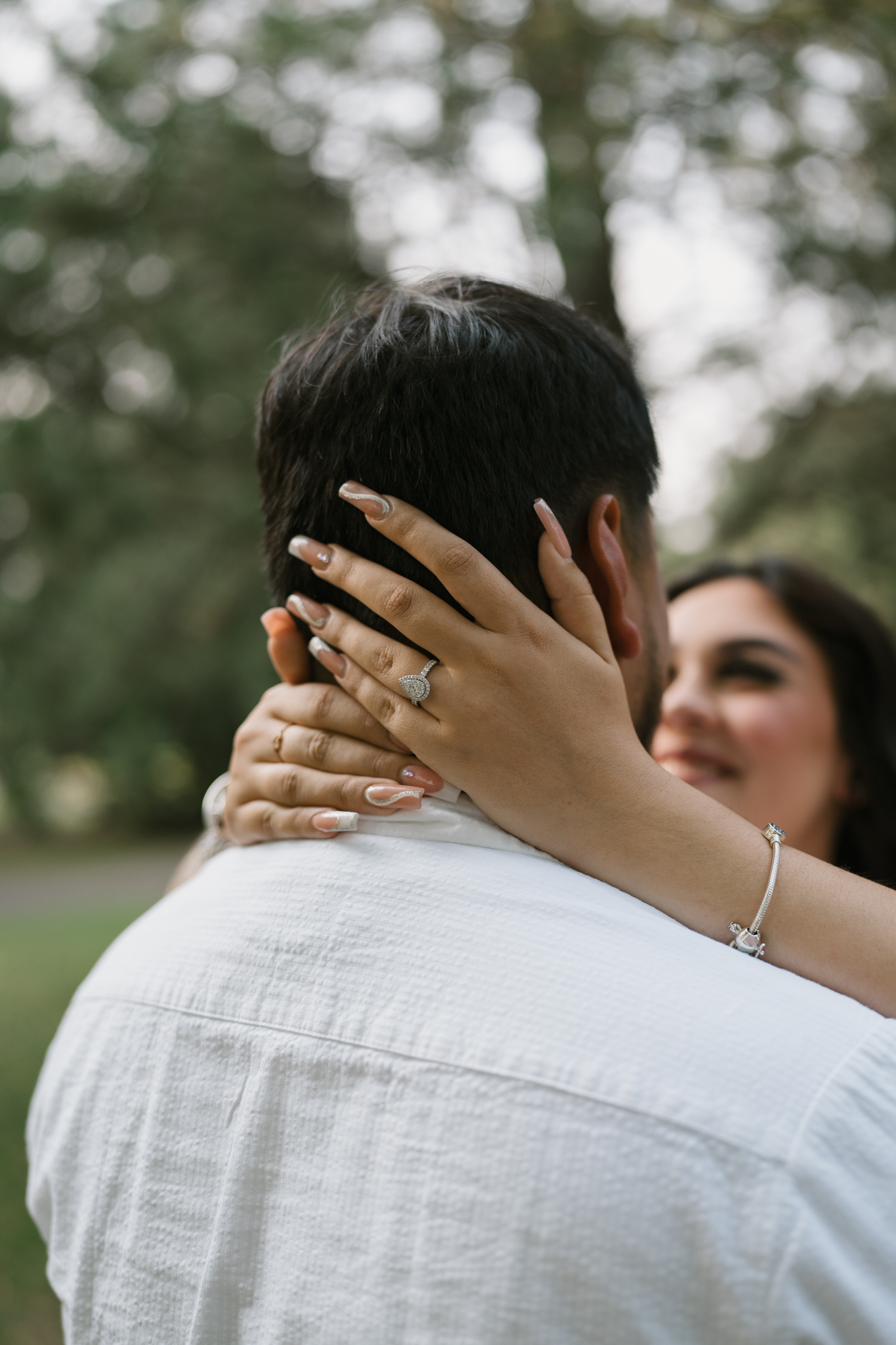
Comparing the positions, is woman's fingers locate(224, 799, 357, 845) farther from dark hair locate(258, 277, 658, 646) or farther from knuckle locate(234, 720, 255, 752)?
dark hair locate(258, 277, 658, 646)

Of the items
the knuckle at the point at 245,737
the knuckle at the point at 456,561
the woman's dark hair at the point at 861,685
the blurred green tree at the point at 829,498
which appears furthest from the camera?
the blurred green tree at the point at 829,498

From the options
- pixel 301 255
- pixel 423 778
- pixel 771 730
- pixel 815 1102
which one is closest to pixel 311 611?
pixel 423 778

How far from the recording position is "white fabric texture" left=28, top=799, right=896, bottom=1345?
0.96 meters

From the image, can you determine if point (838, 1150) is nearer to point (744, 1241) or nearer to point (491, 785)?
point (744, 1241)

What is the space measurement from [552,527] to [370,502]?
229mm

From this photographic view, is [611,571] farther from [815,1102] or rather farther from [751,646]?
[751,646]

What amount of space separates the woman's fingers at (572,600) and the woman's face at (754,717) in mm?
1559

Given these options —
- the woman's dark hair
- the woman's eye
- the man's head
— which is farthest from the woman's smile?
the man's head

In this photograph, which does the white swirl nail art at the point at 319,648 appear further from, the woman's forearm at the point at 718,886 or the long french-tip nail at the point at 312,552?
the woman's forearm at the point at 718,886

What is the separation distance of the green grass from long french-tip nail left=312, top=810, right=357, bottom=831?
3.42 meters

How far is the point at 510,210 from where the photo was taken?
6.01 meters

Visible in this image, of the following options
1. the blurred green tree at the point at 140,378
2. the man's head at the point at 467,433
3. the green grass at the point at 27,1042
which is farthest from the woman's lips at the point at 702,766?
the blurred green tree at the point at 140,378

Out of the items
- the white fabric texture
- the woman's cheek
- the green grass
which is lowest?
the green grass

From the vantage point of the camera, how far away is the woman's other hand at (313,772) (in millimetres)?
1328
